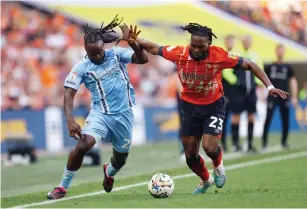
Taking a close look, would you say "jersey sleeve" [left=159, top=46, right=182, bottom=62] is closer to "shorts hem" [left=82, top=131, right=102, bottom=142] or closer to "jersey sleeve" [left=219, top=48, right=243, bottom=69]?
"jersey sleeve" [left=219, top=48, right=243, bottom=69]

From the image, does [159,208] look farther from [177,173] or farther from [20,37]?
[20,37]

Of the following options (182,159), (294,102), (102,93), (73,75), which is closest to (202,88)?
(102,93)

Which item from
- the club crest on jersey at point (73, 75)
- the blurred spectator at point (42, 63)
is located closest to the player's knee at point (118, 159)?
the club crest on jersey at point (73, 75)

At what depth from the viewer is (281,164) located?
1536 cm

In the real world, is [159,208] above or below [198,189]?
above

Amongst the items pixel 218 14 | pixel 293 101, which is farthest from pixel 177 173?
pixel 218 14

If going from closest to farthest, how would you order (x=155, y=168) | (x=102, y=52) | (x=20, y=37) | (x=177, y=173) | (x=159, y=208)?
(x=159, y=208)
(x=102, y=52)
(x=177, y=173)
(x=155, y=168)
(x=20, y=37)

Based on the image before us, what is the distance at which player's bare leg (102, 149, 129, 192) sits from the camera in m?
11.2

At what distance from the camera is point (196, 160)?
10797mm

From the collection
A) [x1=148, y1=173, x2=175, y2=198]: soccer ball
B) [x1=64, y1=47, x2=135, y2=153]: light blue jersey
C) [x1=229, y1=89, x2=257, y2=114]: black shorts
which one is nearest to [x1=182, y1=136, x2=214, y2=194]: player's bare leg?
[x1=148, y1=173, x2=175, y2=198]: soccer ball

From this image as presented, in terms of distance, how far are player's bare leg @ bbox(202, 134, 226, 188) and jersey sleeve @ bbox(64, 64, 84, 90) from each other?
171 centimetres

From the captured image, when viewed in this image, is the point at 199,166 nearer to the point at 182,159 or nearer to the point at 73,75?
the point at 73,75

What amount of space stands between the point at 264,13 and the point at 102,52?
2379 cm

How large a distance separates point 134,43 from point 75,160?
5.35 ft
